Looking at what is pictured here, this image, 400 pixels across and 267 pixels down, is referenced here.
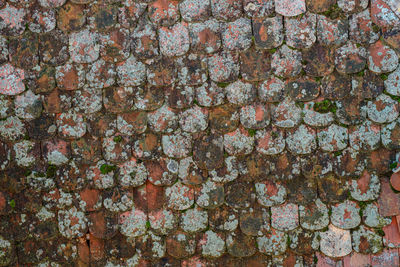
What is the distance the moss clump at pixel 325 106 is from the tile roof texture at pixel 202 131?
14 mm

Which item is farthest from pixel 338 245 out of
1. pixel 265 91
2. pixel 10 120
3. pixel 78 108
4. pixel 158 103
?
pixel 10 120

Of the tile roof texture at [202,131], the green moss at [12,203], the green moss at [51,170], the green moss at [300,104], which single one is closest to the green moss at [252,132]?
the tile roof texture at [202,131]

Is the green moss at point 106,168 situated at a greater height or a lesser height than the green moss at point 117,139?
lesser

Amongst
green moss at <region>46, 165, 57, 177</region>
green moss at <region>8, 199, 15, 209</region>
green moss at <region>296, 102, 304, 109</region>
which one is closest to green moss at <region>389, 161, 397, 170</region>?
green moss at <region>296, 102, 304, 109</region>

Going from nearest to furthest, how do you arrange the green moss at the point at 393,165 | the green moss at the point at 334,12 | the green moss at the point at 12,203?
the green moss at the point at 334,12, the green moss at the point at 393,165, the green moss at the point at 12,203

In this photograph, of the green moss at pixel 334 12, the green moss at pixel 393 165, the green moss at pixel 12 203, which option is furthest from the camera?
the green moss at pixel 12 203

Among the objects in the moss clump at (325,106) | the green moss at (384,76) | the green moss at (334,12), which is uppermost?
the green moss at (334,12)

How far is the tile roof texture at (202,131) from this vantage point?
2.98 metres

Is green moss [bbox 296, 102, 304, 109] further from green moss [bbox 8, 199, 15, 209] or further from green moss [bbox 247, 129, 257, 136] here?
green moss [bbox 8, 199, 15, 209]

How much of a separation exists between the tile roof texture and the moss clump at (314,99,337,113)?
14 millimetres

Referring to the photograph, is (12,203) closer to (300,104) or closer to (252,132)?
(252,132)

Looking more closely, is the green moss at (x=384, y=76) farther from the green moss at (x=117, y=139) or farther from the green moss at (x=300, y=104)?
the green moss at (x=117, y=139)

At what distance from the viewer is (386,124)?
9.97 feet

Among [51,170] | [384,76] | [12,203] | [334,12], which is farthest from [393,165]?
[12,203]
